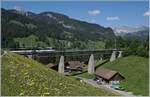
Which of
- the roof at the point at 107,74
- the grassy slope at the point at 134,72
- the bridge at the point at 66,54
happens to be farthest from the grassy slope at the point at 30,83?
the roof at the point at 107,74

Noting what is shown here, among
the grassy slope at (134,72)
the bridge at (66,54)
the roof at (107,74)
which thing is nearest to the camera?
the grassy slope at (134,72)

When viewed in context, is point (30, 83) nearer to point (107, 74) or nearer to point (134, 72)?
point (107, 74)

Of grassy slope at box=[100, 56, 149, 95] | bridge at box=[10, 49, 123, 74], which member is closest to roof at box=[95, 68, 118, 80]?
grassy slope at box=[100, 56, 149, 95]

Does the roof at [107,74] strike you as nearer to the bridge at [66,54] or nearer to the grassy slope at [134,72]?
the grassy slope at [134,72]

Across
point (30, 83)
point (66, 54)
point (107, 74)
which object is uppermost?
point (30, 83)

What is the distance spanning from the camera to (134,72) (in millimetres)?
103750

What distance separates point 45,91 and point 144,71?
8720cm

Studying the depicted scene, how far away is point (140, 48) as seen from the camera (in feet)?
425

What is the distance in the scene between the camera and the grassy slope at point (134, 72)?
277 ft

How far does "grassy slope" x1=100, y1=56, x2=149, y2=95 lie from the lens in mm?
84562

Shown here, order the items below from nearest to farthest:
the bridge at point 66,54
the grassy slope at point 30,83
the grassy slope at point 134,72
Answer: the grassy slope at point 30,83 < the grassy slope at point 134,72 < the bridge at point 66,54

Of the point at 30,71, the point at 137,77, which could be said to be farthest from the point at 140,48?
the point at 30,71

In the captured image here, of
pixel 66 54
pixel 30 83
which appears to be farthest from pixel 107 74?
pixel 30 83

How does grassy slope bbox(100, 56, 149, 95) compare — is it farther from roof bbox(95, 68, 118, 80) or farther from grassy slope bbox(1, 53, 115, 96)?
grassy slope bbox(1, 53, 115, 96)
